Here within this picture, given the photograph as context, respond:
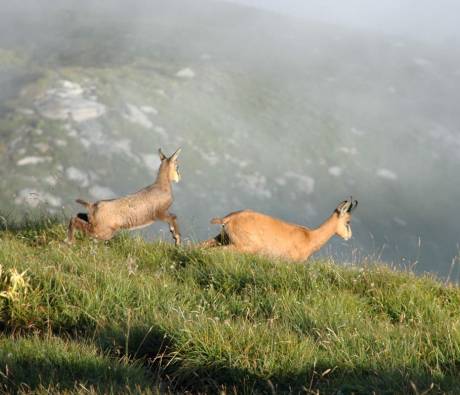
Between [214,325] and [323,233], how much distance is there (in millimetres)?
7315

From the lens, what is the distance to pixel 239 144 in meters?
91.3

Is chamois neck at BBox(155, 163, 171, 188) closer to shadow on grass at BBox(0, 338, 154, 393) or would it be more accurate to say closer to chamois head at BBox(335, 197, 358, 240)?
chamois head at BBox(335, 197, 358, 240)

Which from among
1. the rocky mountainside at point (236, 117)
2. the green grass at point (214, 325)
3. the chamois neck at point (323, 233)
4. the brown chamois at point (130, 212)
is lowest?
the rocky mountainside at point (236, 117)

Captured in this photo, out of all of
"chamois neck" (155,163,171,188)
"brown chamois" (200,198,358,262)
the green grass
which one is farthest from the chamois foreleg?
"brown chamois" (200,198,358,262)

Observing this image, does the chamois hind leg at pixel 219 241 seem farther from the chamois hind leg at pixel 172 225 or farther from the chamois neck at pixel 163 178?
the chamois neck at pixel 163 178

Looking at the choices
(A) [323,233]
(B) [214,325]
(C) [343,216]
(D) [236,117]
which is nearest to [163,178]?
(A) [323,233]

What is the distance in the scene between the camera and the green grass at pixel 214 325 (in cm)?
570

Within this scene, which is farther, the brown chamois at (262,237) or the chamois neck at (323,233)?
the chamois neck at (323,233)

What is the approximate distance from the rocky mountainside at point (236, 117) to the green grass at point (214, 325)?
51.4 m

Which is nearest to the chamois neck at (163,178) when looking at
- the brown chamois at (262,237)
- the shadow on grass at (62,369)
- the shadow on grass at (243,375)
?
the brown chamois at (262,237)

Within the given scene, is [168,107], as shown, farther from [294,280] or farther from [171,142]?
[294,280]

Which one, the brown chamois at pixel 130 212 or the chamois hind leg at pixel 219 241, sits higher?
the brown chamois at pixel 130 212

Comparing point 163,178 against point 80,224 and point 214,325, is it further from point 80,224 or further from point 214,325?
point 214,325

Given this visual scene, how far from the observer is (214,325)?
6285mm
